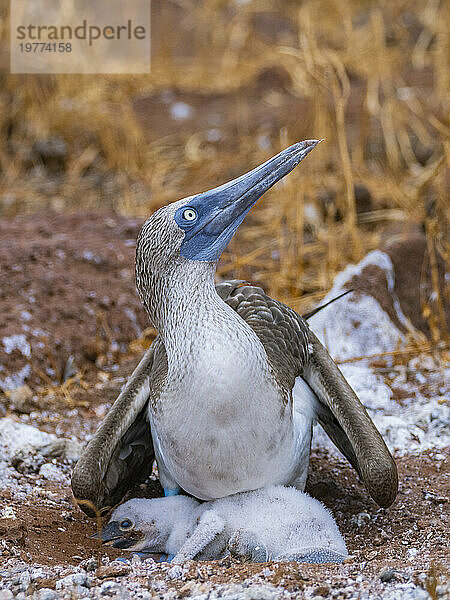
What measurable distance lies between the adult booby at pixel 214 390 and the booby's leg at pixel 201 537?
0.33 ft

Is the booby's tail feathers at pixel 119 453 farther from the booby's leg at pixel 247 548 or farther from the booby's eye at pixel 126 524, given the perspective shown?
the booby's leg at pixel 247 548

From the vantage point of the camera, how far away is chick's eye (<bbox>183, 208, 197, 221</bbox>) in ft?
9.19

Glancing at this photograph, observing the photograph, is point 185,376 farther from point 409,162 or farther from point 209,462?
point 409,162

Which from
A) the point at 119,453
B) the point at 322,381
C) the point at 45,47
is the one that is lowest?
the point at 119,453

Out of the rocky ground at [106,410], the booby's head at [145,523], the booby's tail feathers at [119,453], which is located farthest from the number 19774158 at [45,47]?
the booby's head at [145,523]

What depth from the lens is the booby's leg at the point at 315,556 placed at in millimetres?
2693

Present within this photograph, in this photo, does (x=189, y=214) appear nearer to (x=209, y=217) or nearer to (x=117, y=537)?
(x=209, y=217)

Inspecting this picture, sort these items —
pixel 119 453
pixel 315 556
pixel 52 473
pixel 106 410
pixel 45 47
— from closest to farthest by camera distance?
pixel 315 556 < pixel 119 453 < pixel 52 473 < pixel 106 410 < pixel 45 47

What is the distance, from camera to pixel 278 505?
9.28ft

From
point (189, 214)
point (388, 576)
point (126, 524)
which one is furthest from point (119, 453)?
point (388, 576)

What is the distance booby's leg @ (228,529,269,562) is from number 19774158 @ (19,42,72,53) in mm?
5276

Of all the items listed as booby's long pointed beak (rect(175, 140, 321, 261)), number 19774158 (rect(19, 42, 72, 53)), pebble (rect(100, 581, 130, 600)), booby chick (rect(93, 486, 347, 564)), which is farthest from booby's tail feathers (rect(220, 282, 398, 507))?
number 19774158 (rect(19, 42, 72, 53))

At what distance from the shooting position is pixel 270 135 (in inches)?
295

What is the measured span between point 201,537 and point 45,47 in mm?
5500
